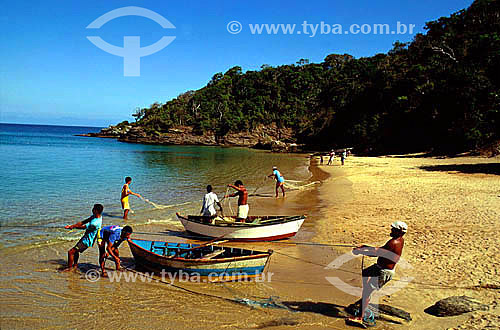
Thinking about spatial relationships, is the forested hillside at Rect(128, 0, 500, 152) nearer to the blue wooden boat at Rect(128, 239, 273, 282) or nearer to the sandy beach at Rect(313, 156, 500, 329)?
the sandy beach at Rect(313, 156, 500, 329)

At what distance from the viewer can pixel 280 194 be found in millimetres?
19766

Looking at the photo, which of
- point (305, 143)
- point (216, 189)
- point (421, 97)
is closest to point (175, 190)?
point (216, 189)

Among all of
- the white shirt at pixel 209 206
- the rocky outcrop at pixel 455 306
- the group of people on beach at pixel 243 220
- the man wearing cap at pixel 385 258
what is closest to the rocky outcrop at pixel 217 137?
the white shirt at pixel 209 206

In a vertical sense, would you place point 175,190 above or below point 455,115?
below

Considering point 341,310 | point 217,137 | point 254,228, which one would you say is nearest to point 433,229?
point 254,228

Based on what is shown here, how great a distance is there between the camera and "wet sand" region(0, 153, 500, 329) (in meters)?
6.07

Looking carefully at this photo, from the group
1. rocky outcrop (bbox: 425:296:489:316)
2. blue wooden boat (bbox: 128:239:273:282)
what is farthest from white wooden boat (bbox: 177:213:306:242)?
rocky outcrop (bbox: 425:296:489:316)

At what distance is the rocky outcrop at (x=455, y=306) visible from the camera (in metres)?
5.71

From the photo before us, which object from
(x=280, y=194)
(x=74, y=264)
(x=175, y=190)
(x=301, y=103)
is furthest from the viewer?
(x=301, y=103)

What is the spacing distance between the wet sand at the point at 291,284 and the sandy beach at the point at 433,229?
29mm

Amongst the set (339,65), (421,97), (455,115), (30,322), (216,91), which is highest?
(339,65)

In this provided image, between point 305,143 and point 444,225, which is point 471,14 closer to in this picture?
point 305,143

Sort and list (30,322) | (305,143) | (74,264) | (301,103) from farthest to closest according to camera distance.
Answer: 1. (301,103)
2. (305,143)
3. (74,264)
4. (30,322)

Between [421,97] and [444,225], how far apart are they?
40611 mm
